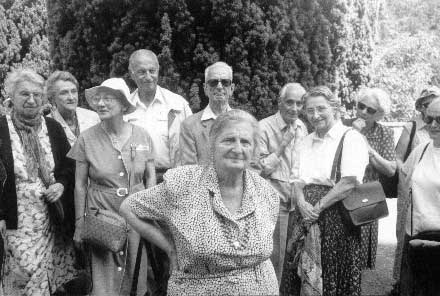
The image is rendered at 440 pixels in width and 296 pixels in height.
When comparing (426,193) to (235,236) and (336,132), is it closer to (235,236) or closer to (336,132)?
(336,132)

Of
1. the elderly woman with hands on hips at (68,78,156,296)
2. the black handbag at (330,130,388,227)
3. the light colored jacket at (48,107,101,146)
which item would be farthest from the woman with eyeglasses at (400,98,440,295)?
the light colored jacket at (48,107,101,146)

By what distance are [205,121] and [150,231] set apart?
1.86 m

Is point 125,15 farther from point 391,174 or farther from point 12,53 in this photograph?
point 12,53

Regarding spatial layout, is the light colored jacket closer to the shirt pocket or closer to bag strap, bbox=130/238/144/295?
the shirt pocket

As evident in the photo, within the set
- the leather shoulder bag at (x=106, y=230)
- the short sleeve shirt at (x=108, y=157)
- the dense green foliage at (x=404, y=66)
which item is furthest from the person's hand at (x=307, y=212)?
the dense green foliage at (x=404, y=66)

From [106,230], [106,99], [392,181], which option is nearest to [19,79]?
[106,99]

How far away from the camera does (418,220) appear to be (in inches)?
159

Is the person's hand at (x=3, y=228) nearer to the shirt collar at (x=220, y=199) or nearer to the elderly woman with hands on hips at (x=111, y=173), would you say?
the elderly woman with hands on hips at (x=111, y=173)

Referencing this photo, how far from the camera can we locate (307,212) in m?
4.32

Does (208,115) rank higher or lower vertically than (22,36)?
lower

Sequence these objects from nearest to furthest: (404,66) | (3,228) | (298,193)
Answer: (3,228), (298,193), (404,66)

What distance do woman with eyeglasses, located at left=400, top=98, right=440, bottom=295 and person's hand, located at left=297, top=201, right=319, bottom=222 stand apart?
0.70 meters

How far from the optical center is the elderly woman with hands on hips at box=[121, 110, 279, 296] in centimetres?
283

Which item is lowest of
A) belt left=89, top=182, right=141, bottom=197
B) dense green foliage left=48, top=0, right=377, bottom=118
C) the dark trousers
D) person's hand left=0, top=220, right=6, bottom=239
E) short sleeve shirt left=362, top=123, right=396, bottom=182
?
the dark trousers
